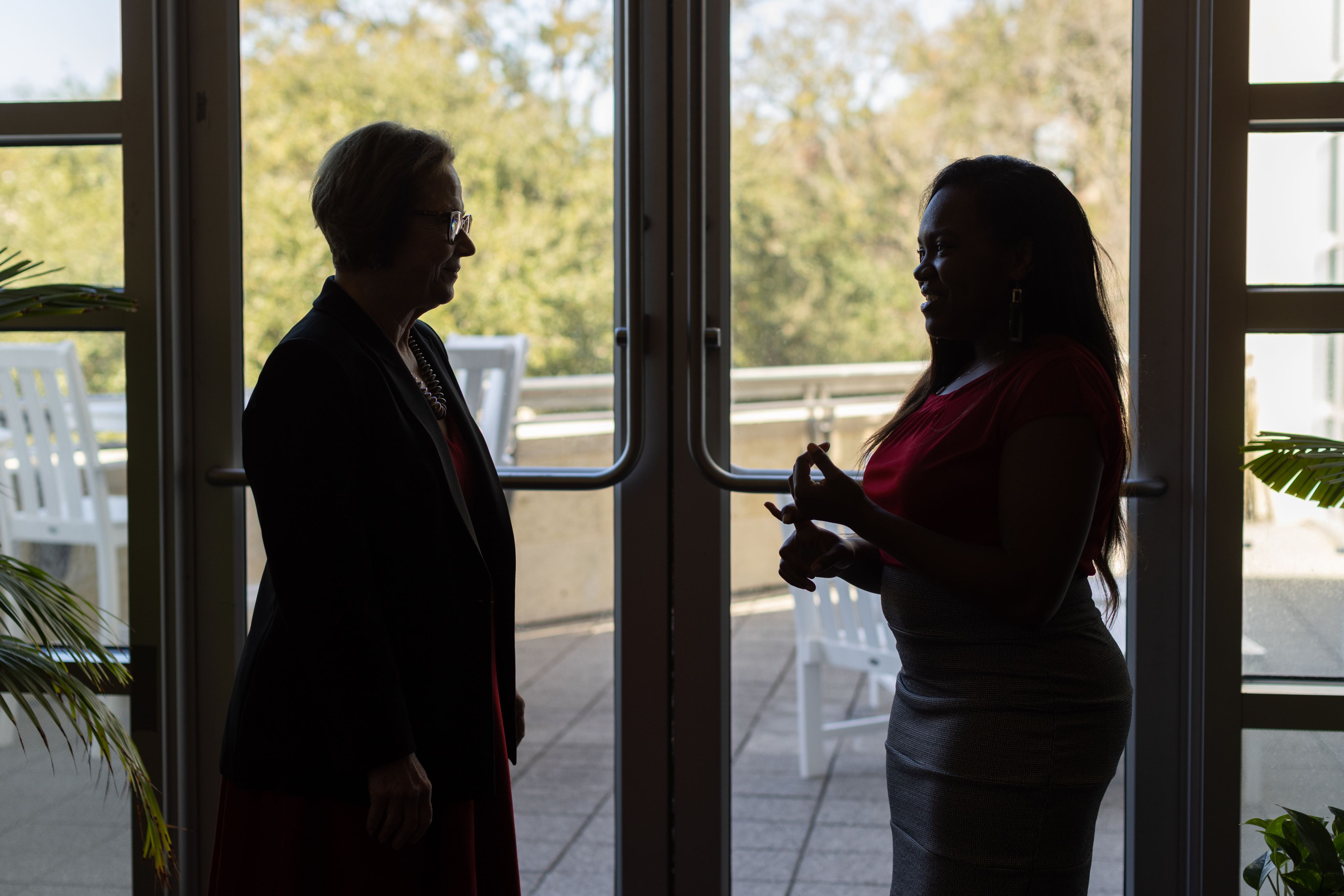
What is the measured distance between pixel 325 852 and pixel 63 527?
3.42 feet

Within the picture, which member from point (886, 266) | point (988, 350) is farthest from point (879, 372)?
point (988, 350)

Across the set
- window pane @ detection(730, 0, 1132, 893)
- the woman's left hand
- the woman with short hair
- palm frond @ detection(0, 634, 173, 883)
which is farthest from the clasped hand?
palm frond @ detection(0, 634, 173, 883)

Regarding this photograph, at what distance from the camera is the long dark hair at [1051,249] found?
1.34 metres

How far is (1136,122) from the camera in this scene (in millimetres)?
1879

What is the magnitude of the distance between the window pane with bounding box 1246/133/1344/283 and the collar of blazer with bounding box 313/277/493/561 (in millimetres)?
1315

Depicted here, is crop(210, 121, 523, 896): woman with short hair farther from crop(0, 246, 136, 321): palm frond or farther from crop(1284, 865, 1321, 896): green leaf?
crop(1284, 865, 1321, 896): green leaf

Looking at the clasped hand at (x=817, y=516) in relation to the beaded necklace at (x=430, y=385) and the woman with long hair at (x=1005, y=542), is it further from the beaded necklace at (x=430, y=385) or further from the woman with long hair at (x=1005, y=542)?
the beaded necklace at (x=430, y=385)

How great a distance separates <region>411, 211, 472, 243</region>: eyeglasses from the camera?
1436 mm

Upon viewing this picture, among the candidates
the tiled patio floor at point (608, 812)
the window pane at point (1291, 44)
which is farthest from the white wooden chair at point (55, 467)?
the window pane at point (1291, 44)

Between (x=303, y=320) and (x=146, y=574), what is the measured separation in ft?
2.74

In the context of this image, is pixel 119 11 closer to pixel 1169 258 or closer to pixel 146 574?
pixel 146 574

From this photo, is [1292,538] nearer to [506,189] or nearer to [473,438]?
[473,438]

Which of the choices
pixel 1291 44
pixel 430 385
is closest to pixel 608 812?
pixel 430 385

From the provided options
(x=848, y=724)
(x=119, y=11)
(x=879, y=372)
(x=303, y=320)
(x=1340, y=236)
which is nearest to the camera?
(x=303, y=320)
